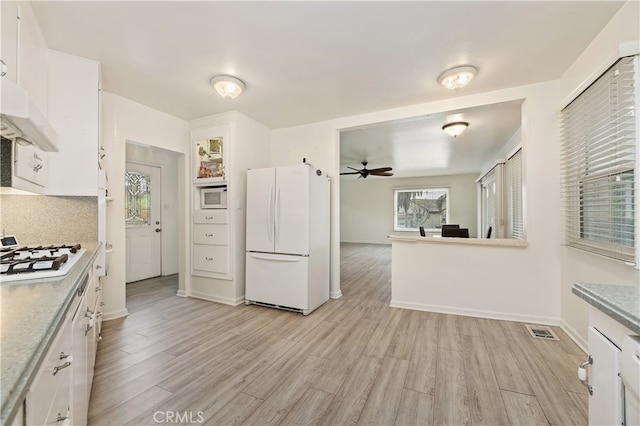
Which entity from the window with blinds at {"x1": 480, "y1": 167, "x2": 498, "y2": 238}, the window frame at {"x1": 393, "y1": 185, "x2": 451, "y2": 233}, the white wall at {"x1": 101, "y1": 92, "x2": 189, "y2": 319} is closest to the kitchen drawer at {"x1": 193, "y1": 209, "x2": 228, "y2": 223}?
the white wall at {"x1": 101, "y1": 92, "x2": 189, "y2": 319}

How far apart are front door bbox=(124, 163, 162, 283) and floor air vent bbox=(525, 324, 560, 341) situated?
220 inches

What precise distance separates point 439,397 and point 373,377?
433 millimetres

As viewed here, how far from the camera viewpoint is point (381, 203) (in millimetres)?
9734

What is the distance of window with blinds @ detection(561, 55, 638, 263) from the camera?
167 cm

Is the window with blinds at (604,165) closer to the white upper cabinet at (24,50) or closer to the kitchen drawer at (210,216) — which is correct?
the white upper cabinet at (24,50)

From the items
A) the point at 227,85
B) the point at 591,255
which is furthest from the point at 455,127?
the point at 227,85

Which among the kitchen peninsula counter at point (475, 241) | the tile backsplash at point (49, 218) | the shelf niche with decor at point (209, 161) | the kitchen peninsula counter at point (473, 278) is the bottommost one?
the kitchen peninsula counter at point (473, 278)

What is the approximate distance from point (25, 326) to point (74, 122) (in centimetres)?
220

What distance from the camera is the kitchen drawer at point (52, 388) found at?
601 mm

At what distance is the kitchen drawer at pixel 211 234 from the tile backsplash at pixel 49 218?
133 cm

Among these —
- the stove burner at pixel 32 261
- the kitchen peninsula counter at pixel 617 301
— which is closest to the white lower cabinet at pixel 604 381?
the kitchen peninsula counter at pixel 617 301

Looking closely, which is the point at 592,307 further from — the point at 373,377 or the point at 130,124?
the point at 130,124

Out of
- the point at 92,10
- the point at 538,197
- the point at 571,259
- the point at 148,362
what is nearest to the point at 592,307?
the point at 571,259

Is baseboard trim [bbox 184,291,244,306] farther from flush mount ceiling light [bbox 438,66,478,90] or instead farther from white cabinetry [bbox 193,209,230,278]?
flush mount ceiling light [bbox 438,66,478,90]
